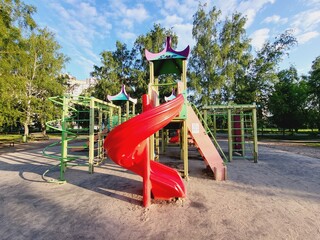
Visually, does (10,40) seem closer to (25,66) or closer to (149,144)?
(25,66)

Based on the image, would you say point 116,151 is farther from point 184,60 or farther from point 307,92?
point 307,92

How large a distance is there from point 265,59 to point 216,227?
25456 mm

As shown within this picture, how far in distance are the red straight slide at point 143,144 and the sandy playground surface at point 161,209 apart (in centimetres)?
36

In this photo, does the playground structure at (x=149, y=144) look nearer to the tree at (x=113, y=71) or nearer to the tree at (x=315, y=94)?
the tree at (x=113, y=71)

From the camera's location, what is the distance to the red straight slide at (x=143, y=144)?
3045 millimetres

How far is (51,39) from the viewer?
2009 centimetres

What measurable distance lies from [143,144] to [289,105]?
22800 mm

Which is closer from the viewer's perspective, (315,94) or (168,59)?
(168,59)

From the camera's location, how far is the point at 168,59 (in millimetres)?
6414

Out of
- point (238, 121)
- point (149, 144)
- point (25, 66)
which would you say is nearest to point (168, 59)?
point (149, 144)

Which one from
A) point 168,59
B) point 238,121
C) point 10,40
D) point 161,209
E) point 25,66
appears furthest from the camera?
point 25,66

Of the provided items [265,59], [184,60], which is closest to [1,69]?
[184,60]

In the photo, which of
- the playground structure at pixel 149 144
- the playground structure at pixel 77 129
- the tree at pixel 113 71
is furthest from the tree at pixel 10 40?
the playground structure at pixel 149 144

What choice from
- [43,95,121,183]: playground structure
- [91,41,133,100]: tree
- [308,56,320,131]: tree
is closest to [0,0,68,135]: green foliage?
[91,41,133,100]: tree
